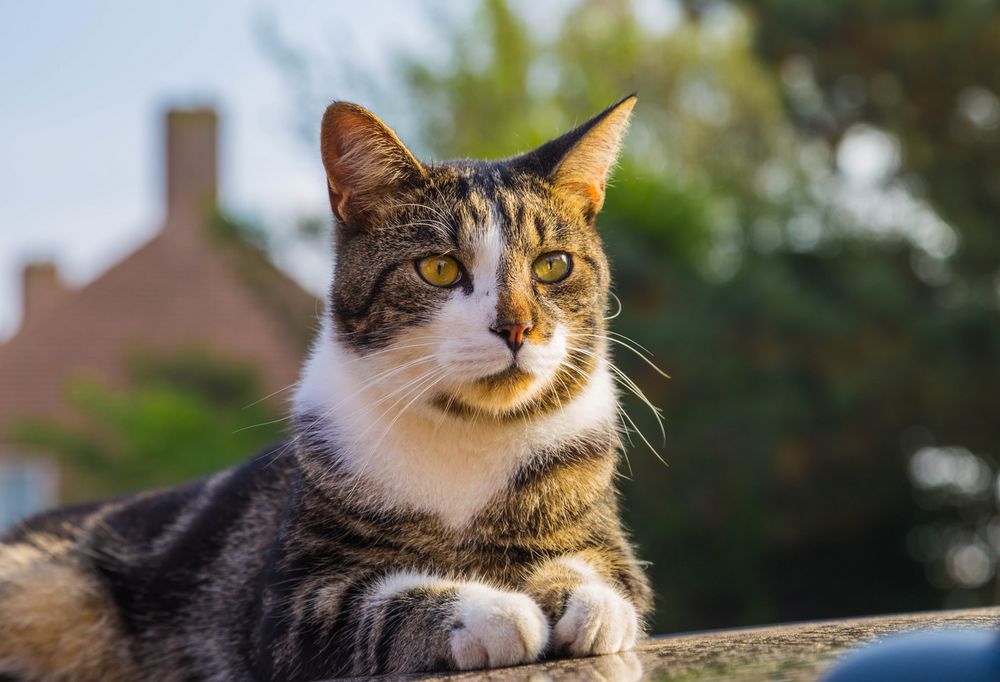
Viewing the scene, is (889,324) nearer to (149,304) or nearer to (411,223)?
(411,223)

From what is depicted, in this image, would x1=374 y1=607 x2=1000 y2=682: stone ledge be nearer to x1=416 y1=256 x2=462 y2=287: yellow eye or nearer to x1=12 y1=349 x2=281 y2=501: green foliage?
x1=416 y1=256 x2=462 y2=287: yellow eye

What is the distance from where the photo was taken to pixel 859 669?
1604 mm

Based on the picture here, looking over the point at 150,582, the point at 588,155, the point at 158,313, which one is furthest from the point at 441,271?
the point at 158,313

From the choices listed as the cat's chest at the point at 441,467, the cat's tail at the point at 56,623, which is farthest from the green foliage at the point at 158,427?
the cat's chest at the point at 441,467

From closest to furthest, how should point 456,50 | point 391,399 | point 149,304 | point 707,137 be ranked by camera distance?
point 391,399 → point 456,50 → point 149,304 → point 707,137

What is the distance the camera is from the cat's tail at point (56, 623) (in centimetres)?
260

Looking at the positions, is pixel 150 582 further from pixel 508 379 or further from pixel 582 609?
pixel 582 609

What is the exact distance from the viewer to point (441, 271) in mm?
2289

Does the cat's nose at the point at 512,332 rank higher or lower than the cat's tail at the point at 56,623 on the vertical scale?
higher

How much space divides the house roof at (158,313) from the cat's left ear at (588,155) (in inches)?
385

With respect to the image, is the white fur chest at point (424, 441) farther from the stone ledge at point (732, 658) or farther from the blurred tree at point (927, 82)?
the blurred tree at point (927, 82)

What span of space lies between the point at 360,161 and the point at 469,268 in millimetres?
381

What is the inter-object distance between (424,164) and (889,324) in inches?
250

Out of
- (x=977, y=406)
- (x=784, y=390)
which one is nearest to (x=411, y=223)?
(x=784, y=390)
